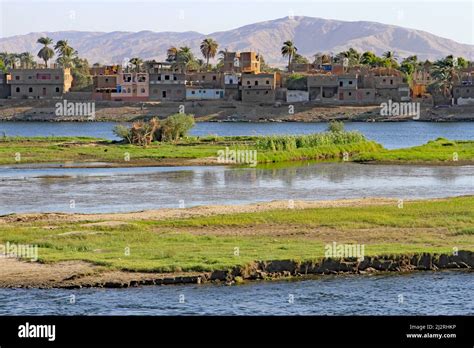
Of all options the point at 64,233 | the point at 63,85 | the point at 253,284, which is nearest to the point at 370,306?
the point at 253,284

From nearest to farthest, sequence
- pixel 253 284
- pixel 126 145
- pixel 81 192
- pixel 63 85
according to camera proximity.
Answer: pixel 253 284, pixel 81 192, pixel 126 145, pixel 63 85

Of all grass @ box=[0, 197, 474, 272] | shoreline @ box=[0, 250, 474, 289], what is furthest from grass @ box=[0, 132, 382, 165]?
shoreline @ box=[0, 250, 474, 289]

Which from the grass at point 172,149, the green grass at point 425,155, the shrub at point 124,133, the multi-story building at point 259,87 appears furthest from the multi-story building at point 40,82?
the green grass at point 425,155

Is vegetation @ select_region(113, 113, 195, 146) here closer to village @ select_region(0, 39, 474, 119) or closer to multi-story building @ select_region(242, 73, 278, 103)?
multi-story building @ select_region(242, 73, 278, 103)

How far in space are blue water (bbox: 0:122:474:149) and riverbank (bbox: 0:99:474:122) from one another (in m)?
3.51

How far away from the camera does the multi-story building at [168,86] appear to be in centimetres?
14025

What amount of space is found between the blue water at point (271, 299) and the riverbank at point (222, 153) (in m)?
36.9

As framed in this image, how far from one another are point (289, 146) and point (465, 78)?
8390cm

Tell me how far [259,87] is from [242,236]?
4371 inches

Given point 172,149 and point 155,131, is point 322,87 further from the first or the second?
point 172,149

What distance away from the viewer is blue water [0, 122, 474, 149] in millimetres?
100312
